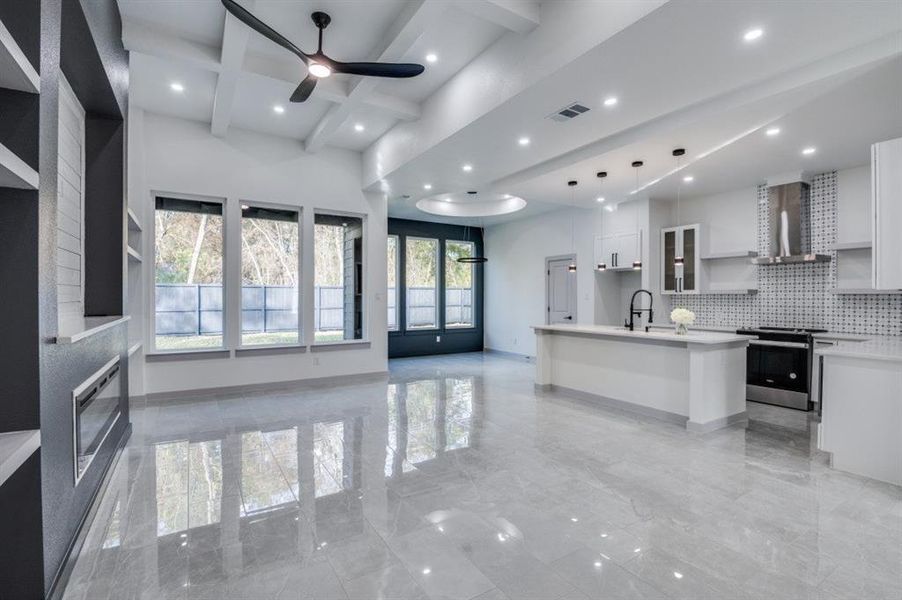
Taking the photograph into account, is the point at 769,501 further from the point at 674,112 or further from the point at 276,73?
the point at 276,73

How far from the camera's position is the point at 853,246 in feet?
16.5

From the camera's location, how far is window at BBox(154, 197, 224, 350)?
18.5 ft

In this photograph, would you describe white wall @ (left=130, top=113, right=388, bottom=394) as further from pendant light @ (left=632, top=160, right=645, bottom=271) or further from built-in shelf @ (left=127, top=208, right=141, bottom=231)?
pendant light @ (left=632, top=160, right=645, bottom=271)

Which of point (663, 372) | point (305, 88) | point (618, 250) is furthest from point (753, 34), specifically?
point (618, 250)

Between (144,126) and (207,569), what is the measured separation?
18.2ft

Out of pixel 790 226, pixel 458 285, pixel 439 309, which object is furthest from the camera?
pixel 458 285

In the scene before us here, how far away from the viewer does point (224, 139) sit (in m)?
5.88

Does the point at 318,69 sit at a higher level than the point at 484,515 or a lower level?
higher

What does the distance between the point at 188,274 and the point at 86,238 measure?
8.17 ft

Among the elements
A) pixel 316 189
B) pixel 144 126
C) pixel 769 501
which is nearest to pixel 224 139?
pixel 144 126

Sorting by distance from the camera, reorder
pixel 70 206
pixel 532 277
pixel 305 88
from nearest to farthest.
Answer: pixel 70 206, pixel 305 88, pixel 532 277

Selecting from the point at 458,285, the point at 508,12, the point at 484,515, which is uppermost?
the point at 508,12

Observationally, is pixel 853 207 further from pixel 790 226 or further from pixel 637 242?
pixel 637 242

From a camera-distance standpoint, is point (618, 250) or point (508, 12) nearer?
point (508, 12)
